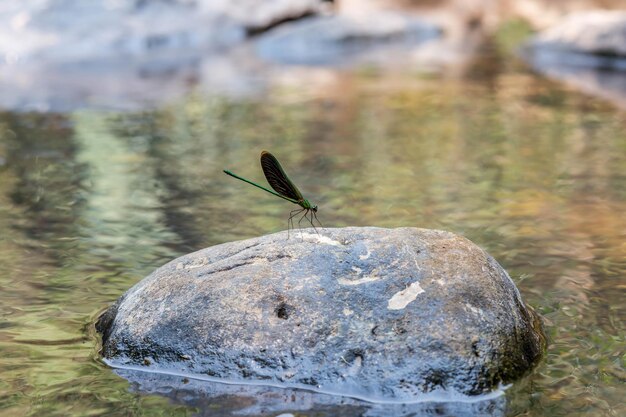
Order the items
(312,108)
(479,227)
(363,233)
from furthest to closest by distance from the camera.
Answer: (312,108), (479,227), (363,233)

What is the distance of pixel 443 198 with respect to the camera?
6.22 metres

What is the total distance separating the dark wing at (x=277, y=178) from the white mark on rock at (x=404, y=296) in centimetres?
57

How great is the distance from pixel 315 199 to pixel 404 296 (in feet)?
9.07

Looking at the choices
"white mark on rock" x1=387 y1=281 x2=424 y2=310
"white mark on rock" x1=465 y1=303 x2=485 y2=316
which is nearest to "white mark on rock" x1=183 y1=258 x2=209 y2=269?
"white mark on rock" x1=387 y1=281 x2=424 y2=310

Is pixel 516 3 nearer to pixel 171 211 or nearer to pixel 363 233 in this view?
pixel 171 211

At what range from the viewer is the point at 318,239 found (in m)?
3.88

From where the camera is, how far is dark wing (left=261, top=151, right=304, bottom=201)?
365cm

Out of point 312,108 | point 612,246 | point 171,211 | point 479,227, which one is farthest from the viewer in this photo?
point 312,108

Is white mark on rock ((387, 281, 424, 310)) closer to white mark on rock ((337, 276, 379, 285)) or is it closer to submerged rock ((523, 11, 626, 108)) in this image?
white mark on rock ((337, 276, 379, 285))

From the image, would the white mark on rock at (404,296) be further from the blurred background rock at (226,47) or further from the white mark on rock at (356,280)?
the blurred background rock at (226,47)

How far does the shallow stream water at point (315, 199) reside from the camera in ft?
12.1

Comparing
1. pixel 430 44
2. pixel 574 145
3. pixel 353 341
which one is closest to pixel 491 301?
pixel 353 341

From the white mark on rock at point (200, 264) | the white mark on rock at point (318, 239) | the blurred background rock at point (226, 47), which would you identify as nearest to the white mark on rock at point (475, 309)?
the white mark on rock at point (318, 239)

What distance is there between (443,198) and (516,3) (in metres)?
13.6
